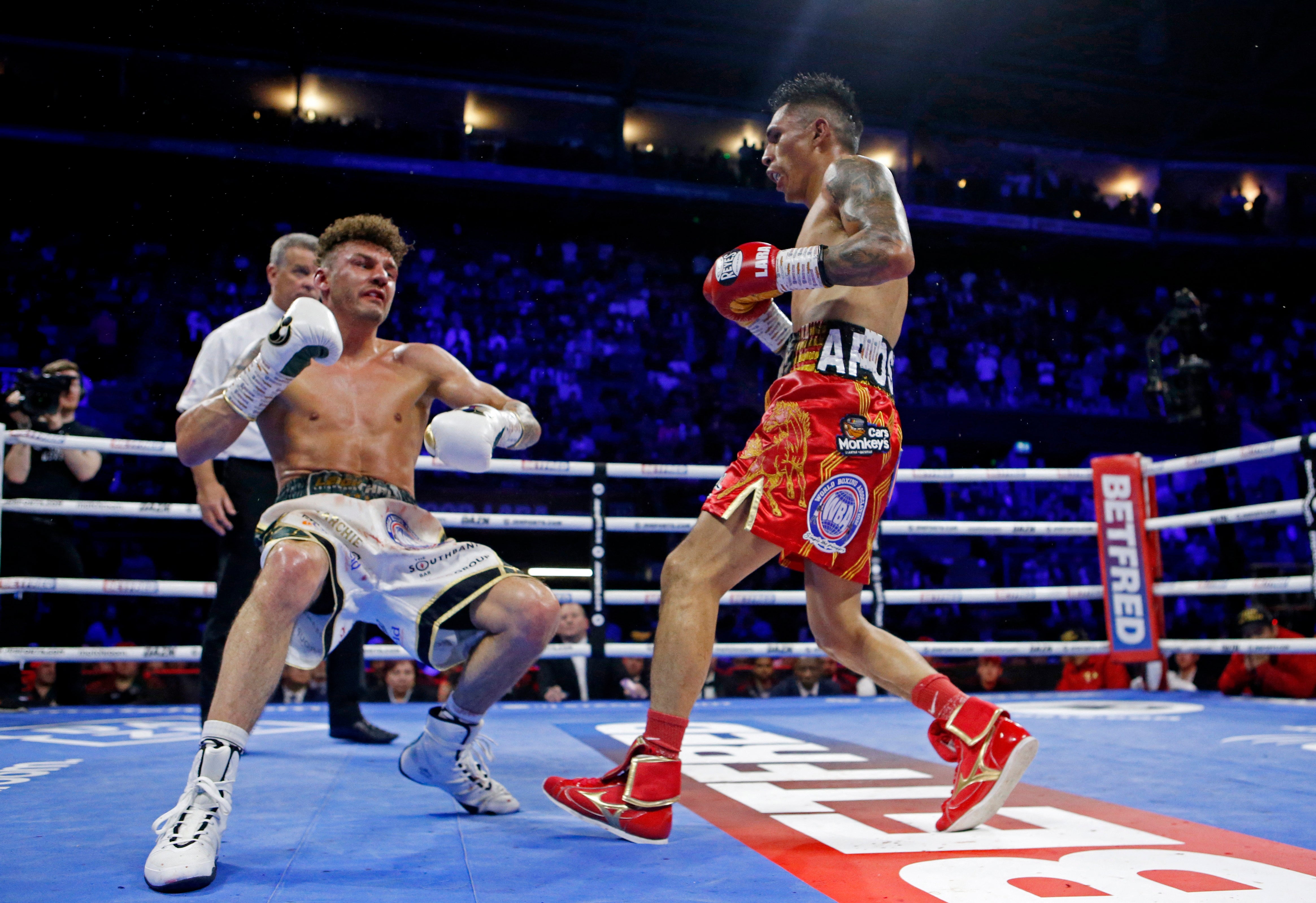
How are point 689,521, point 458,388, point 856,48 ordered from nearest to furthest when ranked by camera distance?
1. point 458,388
2. point 689,521
3. point 856,48

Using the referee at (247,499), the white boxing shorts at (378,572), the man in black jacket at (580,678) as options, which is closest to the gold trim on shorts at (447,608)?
the white boxing shorts at (378,572)

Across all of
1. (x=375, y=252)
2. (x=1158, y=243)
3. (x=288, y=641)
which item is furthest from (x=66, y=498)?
(x=1158, y=243)

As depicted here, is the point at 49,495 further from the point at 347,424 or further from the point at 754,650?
the point at 754,650

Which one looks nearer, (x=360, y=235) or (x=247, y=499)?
(x=360, y=235)

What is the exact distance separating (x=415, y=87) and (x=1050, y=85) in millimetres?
8256

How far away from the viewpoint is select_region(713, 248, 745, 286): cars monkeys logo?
5.65 feet

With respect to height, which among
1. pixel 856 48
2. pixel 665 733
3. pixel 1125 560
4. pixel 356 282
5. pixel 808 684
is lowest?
pixel 808 684

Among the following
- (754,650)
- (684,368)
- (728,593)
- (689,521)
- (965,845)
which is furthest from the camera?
(684,368)

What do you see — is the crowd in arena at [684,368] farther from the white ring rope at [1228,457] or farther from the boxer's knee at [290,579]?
the boxer's knee at [290,579]

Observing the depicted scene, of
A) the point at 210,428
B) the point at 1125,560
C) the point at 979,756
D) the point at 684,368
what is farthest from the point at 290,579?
the point at 684,368

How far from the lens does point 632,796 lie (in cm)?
148

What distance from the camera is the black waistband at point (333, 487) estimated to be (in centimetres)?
183

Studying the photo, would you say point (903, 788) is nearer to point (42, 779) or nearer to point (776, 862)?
point (776, 862)

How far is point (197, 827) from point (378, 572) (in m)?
0.56
